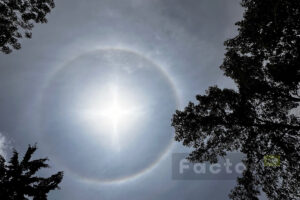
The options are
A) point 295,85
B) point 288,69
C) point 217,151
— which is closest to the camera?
point 288,69

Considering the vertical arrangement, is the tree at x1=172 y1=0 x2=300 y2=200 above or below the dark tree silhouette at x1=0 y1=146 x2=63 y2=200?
above

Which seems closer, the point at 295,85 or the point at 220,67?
the point at 295,85

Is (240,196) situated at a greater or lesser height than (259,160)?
lesser

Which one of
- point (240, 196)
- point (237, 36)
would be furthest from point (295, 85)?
point (240, 196)

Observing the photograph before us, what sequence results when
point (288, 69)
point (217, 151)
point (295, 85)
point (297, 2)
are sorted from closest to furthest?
point (297, 2) → point (288, 69) → point (295, 85) → point (217, 151)

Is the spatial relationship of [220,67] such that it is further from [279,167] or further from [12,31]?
[12,31]

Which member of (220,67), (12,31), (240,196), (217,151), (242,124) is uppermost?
(220,67)

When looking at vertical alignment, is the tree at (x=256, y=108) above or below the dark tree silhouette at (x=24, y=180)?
above

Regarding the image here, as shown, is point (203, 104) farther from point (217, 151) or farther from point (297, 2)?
point (297, 2)
